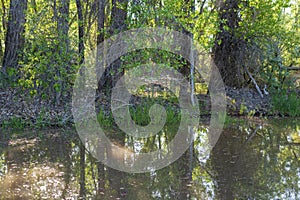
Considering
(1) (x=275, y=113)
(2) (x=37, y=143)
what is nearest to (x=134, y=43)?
(2) (x=37, y=143)

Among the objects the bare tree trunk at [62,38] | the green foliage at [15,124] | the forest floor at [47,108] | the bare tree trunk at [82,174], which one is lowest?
the bare tree trunk at [82,174]

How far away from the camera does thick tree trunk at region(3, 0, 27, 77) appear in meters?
8.25

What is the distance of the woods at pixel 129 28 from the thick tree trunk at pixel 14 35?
0.02 meters

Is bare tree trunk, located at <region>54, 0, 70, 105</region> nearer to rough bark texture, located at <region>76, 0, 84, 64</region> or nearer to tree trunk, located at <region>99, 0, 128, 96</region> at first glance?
rough bark texture, located at <region>76, 0, 84, 64</region>

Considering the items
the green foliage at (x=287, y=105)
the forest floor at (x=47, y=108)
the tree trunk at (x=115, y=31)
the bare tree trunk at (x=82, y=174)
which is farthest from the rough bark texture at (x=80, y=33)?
the green foliage at (x=287, y=105)

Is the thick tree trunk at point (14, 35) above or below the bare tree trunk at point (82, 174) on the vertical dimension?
above

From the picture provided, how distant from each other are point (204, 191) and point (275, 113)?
17.1ft

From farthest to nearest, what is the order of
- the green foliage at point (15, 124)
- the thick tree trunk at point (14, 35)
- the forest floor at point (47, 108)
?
the thick tree trunk at point (14, 35) < the forest floor at point (47, 108) < the green foliage at point (15, 124)

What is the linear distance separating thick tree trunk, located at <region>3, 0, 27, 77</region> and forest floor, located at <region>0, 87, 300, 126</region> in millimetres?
694

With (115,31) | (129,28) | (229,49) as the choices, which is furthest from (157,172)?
(229,49)

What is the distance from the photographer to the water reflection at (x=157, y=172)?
4164 mm

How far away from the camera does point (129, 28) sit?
7414mm

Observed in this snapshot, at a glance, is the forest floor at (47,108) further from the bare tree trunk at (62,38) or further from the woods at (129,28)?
the bare tree trunk at (62,38)

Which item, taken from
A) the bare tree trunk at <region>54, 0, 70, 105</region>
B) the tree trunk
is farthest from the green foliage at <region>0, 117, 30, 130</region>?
the tree trunk
